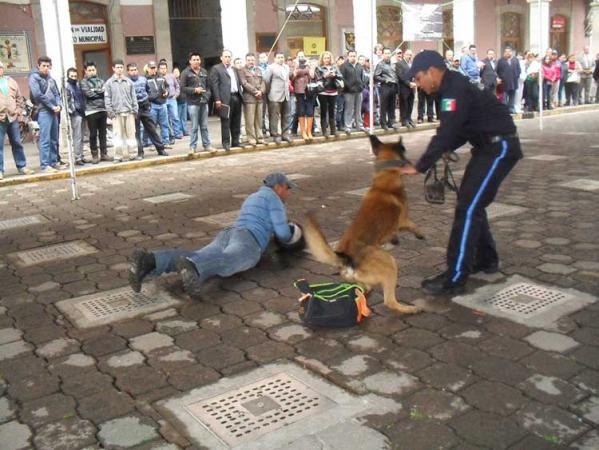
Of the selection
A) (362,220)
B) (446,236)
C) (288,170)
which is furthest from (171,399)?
(288,170)

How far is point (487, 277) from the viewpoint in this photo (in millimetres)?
5398

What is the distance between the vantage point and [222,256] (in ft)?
17.4

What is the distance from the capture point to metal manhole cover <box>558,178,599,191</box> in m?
8.71

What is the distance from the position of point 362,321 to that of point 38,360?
7.34 ft

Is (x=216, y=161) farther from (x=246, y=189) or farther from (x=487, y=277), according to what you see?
(x=487, y=277)

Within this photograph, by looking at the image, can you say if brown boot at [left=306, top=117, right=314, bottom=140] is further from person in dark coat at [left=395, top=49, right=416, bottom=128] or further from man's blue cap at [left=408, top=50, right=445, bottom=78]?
man's blue cap at [left=408, top=50, right=445, bottom=78]

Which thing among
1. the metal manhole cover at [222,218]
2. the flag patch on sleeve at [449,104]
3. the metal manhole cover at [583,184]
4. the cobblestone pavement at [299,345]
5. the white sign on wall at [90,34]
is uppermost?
the white sign on wall at [90,34]

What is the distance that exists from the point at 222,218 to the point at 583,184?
5071mm

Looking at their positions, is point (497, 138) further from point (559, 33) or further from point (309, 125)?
point (559, 33)

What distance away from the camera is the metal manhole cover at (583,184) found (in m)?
8.71

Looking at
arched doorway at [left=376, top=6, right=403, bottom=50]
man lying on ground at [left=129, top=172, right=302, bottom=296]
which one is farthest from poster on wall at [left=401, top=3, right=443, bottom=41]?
man lying on ground at [left=129, top=172, right=302, bottom=296]

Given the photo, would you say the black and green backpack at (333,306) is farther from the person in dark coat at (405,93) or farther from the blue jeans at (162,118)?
the person in dark coat at (405,93)

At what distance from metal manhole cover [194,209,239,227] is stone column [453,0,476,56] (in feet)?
49.9

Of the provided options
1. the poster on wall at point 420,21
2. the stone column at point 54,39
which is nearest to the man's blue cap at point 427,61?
the stone column at point 54,39
